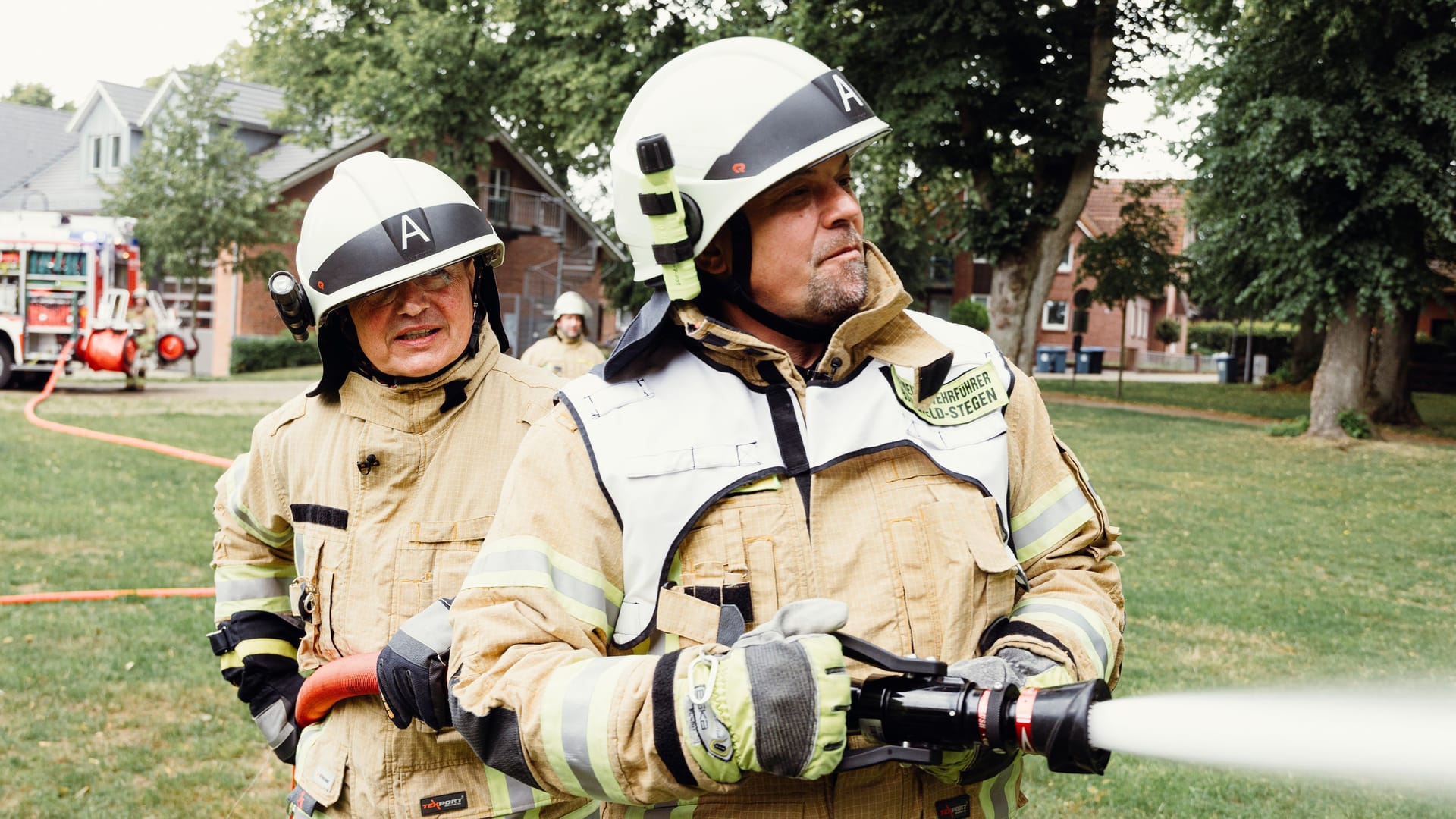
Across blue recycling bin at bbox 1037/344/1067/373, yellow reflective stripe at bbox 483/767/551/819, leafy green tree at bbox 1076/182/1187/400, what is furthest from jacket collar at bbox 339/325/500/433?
blue recycling bin at bbox 1037/344/1067/373

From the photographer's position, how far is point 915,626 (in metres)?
2.10

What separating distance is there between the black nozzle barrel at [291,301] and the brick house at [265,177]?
31.9m

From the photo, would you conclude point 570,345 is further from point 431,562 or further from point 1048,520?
point 1048,520

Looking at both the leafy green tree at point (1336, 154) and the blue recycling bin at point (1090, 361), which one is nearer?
the leafy green tree at point (1336, 154)

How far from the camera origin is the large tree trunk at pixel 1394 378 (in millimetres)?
24672

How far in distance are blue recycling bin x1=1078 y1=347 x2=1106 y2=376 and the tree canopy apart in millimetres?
31272

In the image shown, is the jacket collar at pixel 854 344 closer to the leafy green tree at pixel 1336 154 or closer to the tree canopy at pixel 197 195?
the leafy green tree at pixel 1336 154

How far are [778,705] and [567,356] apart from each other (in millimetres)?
11606

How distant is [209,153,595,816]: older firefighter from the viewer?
2924mm

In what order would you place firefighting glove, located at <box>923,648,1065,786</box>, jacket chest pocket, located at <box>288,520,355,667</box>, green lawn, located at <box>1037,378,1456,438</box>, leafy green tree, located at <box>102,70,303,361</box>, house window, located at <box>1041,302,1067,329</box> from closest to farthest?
firefighting glove, located at <box>923,648,1065,786</box>, jacket chest pocket, located at <box>288,520,355,667</box>, green lawn, located at <box>1037,378,1456,438</box>, leafy green tree, located at <box>102,70,303,361</box>, house window, located at <box>1041,302,1067,329</box>

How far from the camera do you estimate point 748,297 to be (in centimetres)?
237

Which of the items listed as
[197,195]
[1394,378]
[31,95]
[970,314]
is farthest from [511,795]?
[31,95]

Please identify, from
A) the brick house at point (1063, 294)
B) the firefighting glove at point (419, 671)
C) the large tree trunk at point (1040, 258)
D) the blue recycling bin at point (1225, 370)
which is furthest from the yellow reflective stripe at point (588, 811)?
the brick house at point (1063, 294)

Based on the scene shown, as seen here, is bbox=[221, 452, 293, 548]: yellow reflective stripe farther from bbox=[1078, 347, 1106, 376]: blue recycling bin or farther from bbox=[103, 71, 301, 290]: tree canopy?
bbox=[1078, 347, 1106, 376]: blue recycling bin
